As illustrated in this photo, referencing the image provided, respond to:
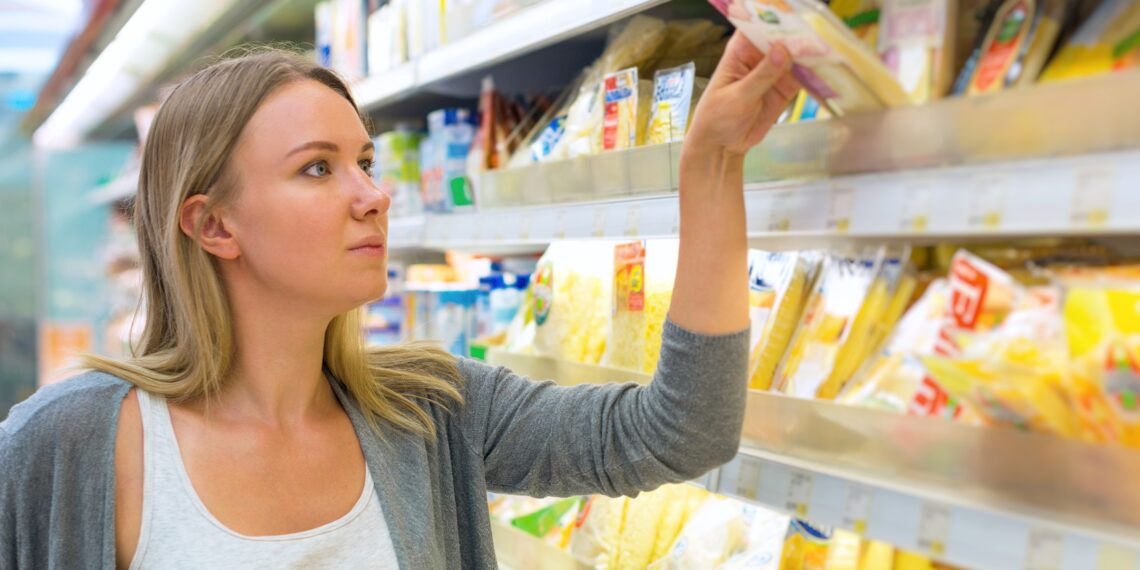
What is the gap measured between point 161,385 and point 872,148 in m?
1.01

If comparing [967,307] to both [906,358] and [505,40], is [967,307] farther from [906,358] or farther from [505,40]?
[505,40]

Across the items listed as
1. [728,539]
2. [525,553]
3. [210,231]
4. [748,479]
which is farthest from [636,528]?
[210,231]

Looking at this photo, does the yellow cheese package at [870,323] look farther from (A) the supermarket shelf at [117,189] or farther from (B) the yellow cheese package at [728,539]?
(A) the supermarket shelf at [117,189]

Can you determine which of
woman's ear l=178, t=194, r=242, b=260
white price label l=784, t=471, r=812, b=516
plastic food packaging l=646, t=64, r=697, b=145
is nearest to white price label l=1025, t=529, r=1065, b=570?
white price label l=784, t=471, r=812, b=516

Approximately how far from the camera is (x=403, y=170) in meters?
2.47

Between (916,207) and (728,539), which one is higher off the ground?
(916,207)

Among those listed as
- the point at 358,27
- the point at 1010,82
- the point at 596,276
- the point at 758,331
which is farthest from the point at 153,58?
the point at 1010,82

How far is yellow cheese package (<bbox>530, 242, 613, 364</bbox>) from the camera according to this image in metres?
1.67

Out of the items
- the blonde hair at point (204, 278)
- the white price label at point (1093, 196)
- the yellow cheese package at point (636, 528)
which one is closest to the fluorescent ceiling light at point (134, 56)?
the blonde hair at point (204, 278)

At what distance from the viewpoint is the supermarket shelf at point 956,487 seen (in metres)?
0.78

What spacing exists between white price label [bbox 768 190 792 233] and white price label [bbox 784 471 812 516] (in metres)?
0.28

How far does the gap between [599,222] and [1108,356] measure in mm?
806

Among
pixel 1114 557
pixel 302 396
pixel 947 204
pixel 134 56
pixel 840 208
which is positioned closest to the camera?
pixel 1114 557

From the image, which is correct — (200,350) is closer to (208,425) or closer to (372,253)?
(208,425)
